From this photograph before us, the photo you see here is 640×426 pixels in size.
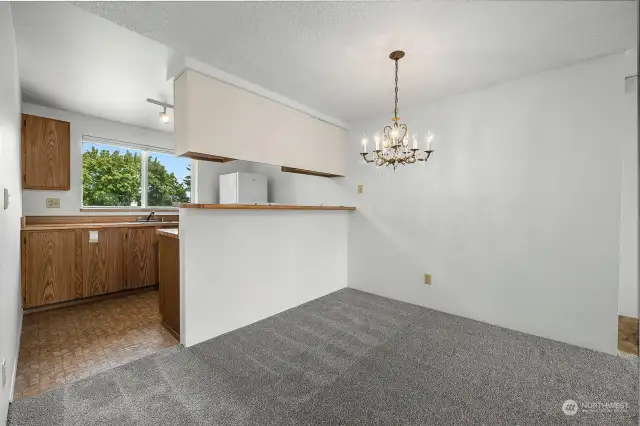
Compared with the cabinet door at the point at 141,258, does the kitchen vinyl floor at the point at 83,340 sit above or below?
below

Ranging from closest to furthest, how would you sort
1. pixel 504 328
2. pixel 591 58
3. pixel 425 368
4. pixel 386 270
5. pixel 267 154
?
pixel 425 368 < pixel 591 58 < pixel 504 328 < pixel 267 154 < pixel 386 270

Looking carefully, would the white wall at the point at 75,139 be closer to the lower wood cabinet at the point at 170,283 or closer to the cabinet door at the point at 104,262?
the cabinet door at the point at 104,262

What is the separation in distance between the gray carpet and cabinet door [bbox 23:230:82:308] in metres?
1.85

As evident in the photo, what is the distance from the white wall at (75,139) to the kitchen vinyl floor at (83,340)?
53.1 inches

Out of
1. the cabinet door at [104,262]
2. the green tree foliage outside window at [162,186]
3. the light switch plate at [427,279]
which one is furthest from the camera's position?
the green tree foliage outside window at [162,186]

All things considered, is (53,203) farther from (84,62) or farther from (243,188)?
(243,188)

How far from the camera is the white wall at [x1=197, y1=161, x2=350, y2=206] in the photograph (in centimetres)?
407

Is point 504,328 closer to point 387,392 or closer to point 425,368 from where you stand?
point 425,368

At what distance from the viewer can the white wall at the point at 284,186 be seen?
4.07 m

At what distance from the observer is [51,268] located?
2986 millimetres

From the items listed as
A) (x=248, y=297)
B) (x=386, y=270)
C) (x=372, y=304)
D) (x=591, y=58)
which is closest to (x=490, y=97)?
(x=591, y=58)

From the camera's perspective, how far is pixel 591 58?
2.18m

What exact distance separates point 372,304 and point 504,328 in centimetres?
129

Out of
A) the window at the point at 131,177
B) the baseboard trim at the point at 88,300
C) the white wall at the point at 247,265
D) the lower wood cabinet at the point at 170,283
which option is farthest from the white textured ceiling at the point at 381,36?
the baseboard trim at the point at 88,300
